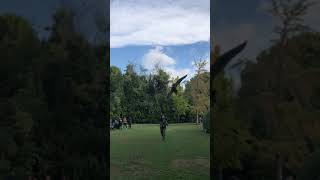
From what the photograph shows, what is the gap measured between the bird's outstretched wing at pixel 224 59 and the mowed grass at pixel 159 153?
12.5ft

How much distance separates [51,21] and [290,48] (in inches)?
149

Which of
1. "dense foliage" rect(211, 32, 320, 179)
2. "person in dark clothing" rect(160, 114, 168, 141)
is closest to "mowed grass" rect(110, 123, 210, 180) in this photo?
"person in dark clothing" rect(160, 114, 168, 141)

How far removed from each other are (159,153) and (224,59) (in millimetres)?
5067

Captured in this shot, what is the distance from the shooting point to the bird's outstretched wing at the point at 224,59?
7.69 meters

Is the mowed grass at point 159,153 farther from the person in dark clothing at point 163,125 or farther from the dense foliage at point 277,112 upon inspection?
the dense foliage at point 277,112

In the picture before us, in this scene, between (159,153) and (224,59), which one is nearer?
(224,59)

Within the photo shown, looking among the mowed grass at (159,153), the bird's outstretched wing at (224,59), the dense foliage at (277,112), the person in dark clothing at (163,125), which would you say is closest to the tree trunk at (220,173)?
the dense foliage at (277,112)

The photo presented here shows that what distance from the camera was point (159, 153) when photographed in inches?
484

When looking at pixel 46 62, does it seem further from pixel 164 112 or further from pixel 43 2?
pixel 164 112

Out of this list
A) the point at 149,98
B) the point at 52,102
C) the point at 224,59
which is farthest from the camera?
the point at 149,98

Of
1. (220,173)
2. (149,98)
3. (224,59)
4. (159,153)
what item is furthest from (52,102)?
(149,98)

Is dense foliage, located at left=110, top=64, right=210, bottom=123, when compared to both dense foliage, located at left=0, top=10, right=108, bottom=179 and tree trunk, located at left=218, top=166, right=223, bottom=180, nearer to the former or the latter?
tree trunk, located at left=218, top=166, right=223, bottom=180

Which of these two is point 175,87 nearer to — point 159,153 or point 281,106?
point 159,153

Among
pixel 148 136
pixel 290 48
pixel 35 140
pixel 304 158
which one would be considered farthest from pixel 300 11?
pixel 148 136
